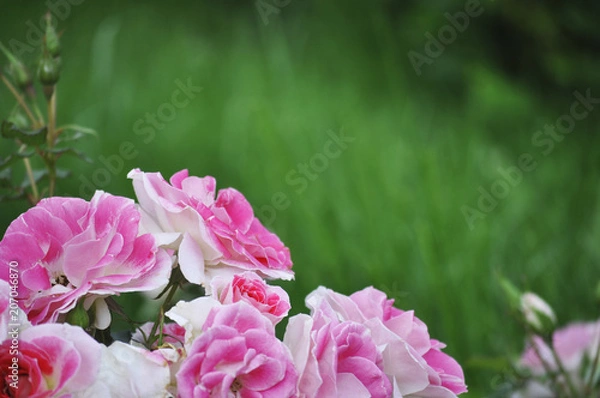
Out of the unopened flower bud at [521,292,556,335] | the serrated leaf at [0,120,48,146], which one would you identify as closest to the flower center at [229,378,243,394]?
the serrated leaf at [0,120,48,146]

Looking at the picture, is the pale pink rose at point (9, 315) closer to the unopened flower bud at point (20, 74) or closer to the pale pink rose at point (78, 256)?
the pale pink rose at point (78, 256)

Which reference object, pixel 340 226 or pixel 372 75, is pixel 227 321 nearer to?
pixel 340 226

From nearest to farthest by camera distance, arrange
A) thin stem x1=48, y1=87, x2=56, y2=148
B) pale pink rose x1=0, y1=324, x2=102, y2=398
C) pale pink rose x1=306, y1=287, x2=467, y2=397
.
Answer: pale pink rose x1=0, y1=324, x2=102, y2=398 → pale pink rose x1=306, y1=287, x2=467, y2=397 → thin stem x1=48, y1=87, x2=56, y2=148

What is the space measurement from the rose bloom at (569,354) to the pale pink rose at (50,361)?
817mm

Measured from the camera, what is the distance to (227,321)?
1.89ft

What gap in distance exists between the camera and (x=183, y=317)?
59 centimetres

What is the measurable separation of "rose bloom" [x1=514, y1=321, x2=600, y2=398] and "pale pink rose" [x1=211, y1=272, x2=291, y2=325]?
2.24 ft

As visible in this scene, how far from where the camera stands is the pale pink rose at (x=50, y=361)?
1.76ft

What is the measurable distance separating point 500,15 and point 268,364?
3098 mm

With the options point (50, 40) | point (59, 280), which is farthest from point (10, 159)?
point (59, 280)

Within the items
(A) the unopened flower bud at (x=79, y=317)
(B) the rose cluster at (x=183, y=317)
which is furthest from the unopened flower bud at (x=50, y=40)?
(A) the unopened flower bud at (x=79, y=317)

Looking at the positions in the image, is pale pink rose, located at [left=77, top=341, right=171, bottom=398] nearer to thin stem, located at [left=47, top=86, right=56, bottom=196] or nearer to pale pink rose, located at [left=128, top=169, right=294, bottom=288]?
pale pink rose, located at [left=128, top=169, right=294, bottom=288]

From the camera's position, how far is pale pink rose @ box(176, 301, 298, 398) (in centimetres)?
55

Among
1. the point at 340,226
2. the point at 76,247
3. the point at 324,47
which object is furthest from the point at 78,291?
the point at 324,47
